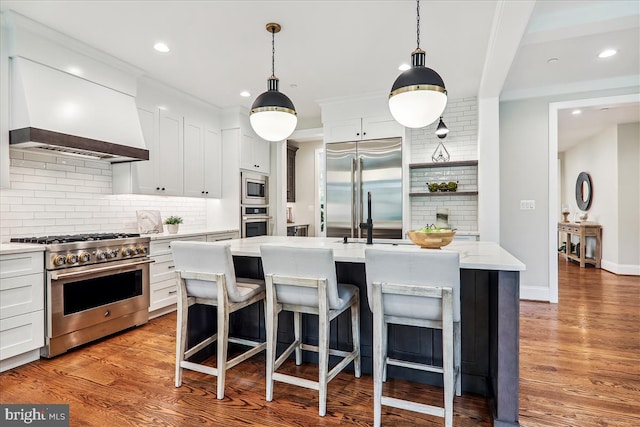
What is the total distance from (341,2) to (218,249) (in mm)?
Result: 1923

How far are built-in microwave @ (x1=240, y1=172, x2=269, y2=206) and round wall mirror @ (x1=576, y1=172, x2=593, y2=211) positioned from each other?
21.0 ft

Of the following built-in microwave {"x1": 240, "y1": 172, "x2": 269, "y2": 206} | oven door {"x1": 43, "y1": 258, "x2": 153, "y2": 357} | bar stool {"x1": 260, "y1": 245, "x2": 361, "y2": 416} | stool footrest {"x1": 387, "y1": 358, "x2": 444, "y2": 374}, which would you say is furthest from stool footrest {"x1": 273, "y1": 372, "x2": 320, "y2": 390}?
built-in microwave {"x1": 240, "y1": 172, "x2": 269, "y2": 206}

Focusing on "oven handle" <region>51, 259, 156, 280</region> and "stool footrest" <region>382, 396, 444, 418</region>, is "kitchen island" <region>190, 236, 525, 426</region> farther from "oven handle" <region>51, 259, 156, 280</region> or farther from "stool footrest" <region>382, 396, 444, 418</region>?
"oven handle" <region>51, 259, 156, 280</region>

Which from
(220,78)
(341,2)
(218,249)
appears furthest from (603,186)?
(218,249)

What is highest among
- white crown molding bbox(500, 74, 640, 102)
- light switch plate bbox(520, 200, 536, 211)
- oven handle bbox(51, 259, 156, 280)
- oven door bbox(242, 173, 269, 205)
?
white crown molding bbox(500, 74, 640, 102)

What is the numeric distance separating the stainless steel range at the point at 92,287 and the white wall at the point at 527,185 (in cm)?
415

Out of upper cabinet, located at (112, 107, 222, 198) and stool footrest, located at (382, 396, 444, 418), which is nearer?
stool footrest, located at (382, 396, 444, 418)

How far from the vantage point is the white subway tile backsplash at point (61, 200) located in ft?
9.66

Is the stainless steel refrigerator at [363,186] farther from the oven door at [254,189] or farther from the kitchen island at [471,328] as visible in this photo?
the kitchen island at [471,328]

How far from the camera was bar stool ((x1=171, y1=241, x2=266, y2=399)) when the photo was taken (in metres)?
2.04

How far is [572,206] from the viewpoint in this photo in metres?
8.04

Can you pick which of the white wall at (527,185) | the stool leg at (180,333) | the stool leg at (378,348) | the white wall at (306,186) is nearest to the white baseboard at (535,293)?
the white wall at (527,185)

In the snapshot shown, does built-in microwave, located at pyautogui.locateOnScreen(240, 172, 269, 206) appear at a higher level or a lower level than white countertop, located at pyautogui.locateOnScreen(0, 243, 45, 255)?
higher

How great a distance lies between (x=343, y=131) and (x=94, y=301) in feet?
11.1
